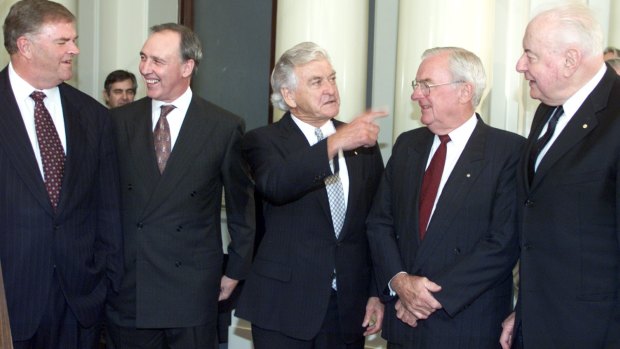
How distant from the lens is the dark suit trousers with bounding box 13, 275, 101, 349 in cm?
324

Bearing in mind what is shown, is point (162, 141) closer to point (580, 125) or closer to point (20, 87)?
point (20, 87)

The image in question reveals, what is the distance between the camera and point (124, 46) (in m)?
6.51

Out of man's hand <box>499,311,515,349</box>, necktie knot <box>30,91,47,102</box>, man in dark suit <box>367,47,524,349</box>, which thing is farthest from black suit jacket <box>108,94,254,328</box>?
man's hand <box>499,311,515,349</box>

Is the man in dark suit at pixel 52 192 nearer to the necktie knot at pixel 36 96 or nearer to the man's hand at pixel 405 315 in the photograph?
the necktie knot at pixel 36 96

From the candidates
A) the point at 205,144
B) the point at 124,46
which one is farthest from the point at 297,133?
the point at 124,46

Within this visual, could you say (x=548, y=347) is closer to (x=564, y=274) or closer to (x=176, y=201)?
(x=564, y=274)

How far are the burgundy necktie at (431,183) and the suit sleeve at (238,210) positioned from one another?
820 millimetres

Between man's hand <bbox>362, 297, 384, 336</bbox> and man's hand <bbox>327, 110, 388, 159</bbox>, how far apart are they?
0.66 meters

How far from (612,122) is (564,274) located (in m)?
0.52

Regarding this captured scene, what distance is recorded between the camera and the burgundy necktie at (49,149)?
3.24m

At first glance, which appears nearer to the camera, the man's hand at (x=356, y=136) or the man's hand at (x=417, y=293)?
the man's hand at (x=417, y=293)

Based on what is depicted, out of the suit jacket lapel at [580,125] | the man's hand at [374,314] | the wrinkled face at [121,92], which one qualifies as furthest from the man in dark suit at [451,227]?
the wrinkled face at [121,92]

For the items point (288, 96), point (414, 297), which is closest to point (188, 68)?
point (288, 96)

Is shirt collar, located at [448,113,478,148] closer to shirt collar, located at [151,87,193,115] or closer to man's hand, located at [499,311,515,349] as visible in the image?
man's hand, located at [499,311,515,349]
